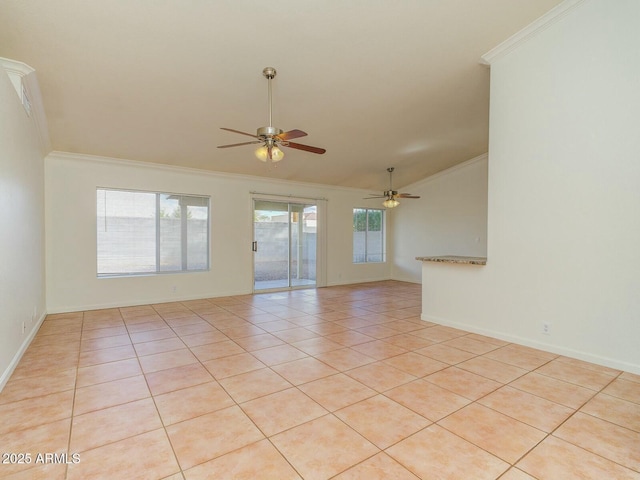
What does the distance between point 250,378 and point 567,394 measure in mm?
2531

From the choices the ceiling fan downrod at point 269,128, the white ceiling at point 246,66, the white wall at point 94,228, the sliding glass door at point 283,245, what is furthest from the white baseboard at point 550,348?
the white wall at point 94,228

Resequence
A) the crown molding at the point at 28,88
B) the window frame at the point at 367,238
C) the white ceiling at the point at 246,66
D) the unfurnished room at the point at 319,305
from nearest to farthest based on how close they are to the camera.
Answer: the unfurnished room at the point at 319,305, the white ceiling at the point at 246,66, the crown molding at the point at 28,88, the window frame at the point at 367,238

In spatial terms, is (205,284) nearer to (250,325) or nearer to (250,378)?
(250,325)

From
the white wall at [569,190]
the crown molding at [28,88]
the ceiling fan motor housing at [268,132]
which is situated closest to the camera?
the white wall at [569,190]

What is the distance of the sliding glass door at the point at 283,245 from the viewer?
7.04m

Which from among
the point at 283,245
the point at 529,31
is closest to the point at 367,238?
the point at 283,245

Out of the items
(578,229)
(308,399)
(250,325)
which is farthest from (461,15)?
(250,325)

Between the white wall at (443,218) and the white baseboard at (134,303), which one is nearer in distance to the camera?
the white baseboard at (134,303)

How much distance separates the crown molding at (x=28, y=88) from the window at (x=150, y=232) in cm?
160

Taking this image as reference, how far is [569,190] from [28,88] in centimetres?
563

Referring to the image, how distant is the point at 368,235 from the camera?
890cm

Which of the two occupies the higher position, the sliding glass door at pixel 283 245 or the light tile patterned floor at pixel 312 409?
the sliding glass door at pixel 283 245

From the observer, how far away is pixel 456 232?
770 cm

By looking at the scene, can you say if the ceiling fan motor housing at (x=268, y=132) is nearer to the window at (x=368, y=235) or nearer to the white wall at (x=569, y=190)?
the white wall at (x=569, y=190)
